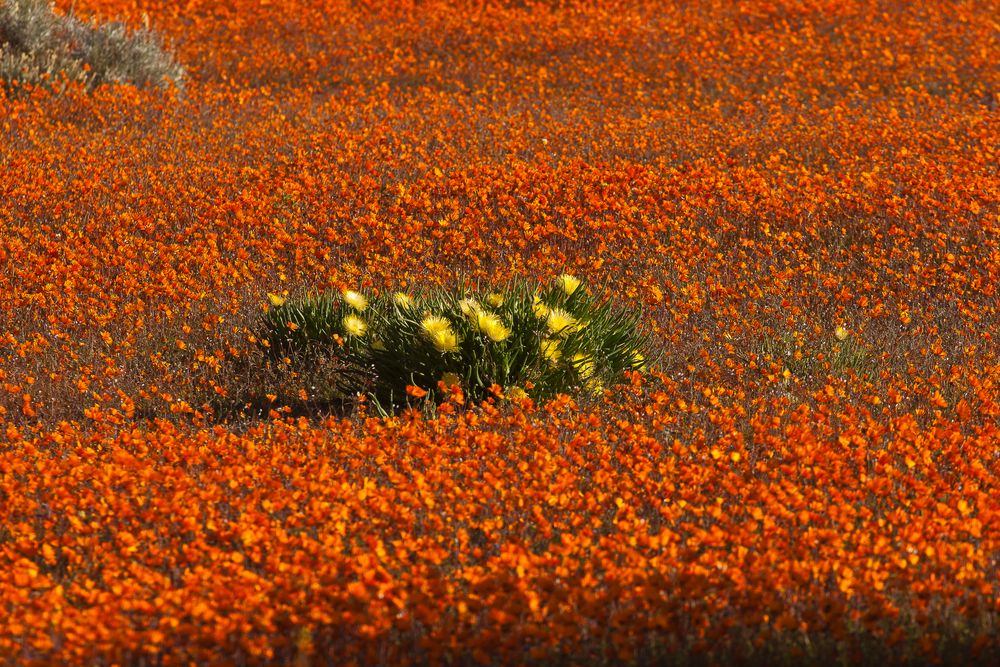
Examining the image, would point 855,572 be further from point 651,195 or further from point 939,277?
point 651,195

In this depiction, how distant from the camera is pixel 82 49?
13.6m

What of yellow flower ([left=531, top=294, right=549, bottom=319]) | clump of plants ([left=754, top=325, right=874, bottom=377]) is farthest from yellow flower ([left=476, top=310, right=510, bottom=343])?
clump of plants ([left=754, top=325, right=874, bottom=377])

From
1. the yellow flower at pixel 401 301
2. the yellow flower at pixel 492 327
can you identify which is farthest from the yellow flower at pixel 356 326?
the yellow flower at pixel 492 327

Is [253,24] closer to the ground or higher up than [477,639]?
higher up

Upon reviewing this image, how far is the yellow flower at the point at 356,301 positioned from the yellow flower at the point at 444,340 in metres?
0.87

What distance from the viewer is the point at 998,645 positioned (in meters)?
3.79

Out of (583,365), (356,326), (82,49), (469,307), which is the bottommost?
(583,365)

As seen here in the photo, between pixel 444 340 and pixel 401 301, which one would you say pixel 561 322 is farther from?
pixel 401 301

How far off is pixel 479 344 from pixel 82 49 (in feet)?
30.2

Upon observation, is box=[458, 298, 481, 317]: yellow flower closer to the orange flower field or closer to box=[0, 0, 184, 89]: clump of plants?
the orange flower field

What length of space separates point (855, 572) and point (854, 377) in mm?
2600

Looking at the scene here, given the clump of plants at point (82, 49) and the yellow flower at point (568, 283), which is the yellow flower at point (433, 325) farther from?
the clump of plants at point (82, 49)

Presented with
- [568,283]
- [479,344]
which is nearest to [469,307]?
[479,344]

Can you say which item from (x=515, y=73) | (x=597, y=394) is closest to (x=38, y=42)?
(x=515, y=73)
